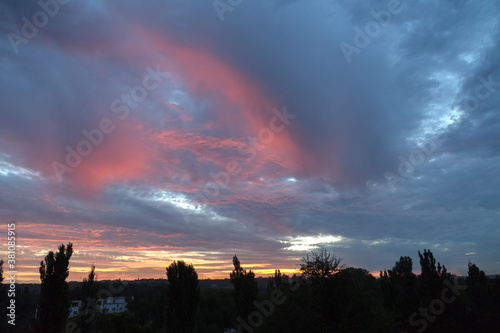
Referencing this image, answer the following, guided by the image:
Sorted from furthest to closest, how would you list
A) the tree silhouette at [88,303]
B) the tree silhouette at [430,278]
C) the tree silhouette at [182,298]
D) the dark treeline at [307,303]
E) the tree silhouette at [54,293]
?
the tree silhouette at [430,278], the tree silhouette at [88,303], the tree silhouette at [182,298], the tree silhouette at [54,293], the dark treeline at [307,303]

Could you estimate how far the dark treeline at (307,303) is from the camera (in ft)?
48.6

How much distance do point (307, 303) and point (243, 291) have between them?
18.1 metres

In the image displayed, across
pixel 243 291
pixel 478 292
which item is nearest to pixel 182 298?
pixel 243 291

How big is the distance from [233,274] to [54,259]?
16958mm

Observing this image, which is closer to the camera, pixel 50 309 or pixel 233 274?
pixel 50 309

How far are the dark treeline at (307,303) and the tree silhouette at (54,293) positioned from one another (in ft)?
0.20

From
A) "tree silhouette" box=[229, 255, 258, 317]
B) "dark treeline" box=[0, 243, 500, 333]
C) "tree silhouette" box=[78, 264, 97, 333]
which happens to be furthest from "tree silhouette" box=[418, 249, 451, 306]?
"tree silhouette" box=[78, 264, 97, 333]

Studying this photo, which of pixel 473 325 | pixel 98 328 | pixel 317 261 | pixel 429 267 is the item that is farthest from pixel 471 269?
pixel 98 328

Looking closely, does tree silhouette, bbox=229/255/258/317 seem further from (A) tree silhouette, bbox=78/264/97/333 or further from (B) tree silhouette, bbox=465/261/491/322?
(B) tree silhouette, bbox=465/261/491/322

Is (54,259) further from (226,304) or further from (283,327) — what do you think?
(226,304)

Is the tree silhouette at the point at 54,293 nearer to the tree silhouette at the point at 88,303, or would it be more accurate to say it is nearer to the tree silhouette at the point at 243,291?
the tree silhouette at the point at 88,303

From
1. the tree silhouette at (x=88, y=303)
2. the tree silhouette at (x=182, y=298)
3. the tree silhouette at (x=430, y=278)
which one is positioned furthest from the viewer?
the tree silhouette at (x=430, y=278)

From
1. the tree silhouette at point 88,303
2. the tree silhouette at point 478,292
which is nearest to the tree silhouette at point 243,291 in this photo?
the tree silhouette at point 88,303

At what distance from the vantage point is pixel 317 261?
16688 millimetres
